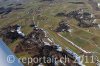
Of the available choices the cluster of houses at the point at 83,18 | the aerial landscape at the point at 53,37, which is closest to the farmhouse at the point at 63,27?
the aerial landscape at the point at 53,37

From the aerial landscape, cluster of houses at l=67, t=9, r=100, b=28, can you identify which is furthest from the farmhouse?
cluster of houses at l=67, t=9, r=100, b=28

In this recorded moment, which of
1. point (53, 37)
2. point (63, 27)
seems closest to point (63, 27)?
point (63, 27)

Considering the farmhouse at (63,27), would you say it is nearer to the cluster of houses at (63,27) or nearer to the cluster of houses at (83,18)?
the cluster of houses at (63,27)

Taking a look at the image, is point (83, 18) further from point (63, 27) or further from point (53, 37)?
point (53, 37)

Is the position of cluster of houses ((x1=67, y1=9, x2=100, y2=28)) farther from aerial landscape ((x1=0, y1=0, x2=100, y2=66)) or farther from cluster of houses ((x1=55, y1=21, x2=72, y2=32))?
cluster of houses ((x1=55, y1=21, x2=72, y2=32))

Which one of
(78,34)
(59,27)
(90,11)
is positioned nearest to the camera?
(78,34)

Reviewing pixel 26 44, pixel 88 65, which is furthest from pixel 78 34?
pixel 88 65

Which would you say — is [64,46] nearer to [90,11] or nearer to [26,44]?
[26,44]

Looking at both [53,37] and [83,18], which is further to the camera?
[83,18]
